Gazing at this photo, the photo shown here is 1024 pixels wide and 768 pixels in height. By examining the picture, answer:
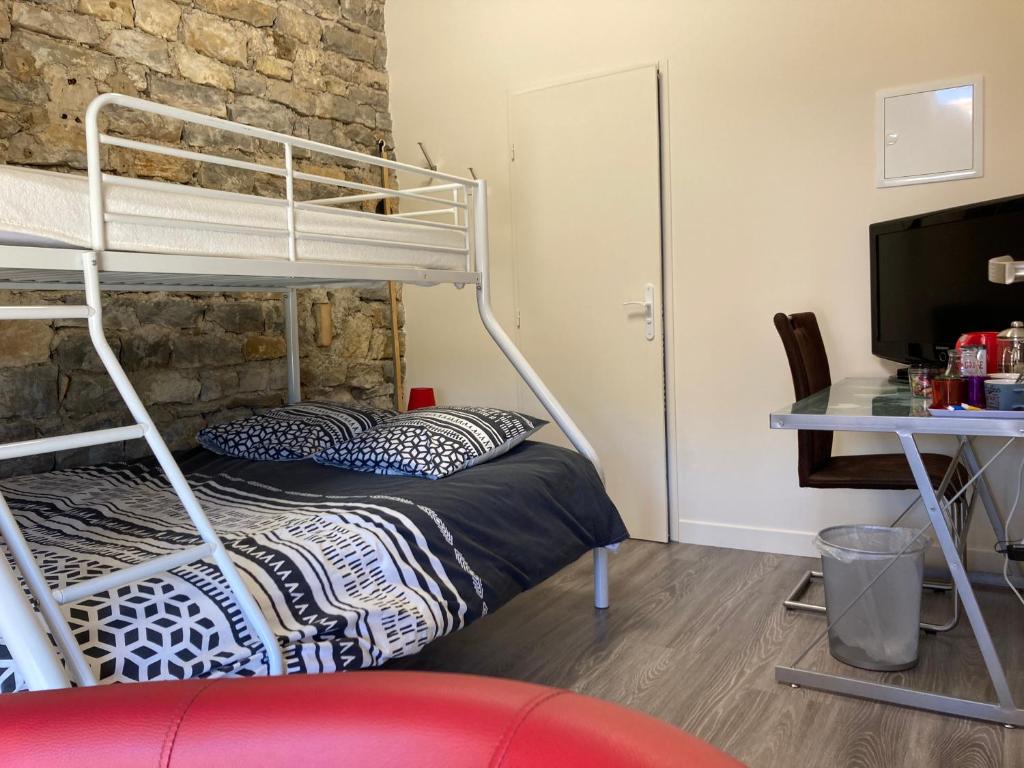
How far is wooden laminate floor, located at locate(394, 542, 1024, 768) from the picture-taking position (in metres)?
1.87

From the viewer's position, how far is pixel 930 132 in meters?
2.92

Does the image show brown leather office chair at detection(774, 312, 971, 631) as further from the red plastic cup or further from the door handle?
the red plastic cup

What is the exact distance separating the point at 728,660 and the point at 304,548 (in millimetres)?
1230

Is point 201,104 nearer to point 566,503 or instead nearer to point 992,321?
point 566,503

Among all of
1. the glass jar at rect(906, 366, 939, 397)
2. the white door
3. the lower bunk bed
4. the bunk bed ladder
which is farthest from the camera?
the white door

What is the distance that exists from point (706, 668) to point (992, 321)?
4.46 ft

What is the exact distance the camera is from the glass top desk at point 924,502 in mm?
1781

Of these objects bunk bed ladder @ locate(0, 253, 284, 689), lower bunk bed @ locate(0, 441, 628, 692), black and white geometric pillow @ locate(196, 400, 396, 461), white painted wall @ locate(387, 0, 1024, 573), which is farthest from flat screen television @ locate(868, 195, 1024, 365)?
bunk bed ladder @ locate(0, 253, 284, 689)

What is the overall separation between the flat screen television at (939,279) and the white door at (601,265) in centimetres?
87

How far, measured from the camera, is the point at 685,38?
132 inches

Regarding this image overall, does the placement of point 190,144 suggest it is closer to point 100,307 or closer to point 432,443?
point 432,443

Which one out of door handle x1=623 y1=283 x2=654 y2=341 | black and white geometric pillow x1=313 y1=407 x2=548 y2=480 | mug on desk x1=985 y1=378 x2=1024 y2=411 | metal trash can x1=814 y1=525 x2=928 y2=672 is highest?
door handle x1=623 y1=283 x2=654 y2=341

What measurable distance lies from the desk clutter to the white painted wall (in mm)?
1123

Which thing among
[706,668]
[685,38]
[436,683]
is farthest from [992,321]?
[436,683]
